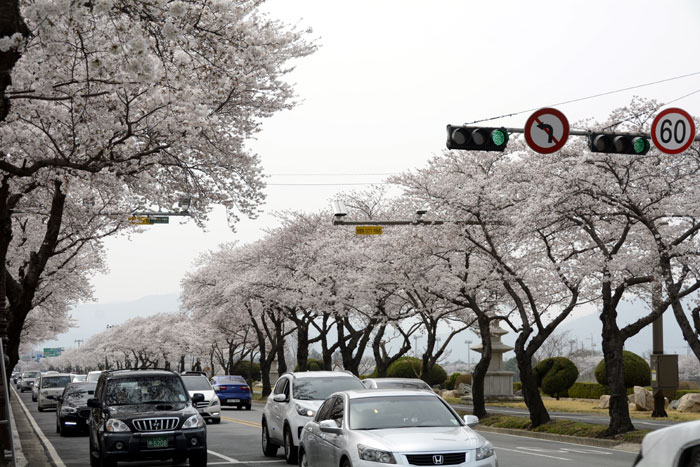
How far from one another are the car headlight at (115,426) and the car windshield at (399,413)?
5412 mm

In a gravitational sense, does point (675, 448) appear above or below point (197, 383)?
above

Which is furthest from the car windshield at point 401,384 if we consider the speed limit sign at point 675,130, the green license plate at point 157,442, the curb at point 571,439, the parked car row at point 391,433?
the speed limit sign at point 675,130

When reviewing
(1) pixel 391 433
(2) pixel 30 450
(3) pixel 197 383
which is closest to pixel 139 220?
(2) pixel 30 450

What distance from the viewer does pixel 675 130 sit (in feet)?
51.7

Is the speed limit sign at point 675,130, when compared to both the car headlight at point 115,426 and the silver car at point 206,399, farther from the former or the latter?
the silver car at point 206,399

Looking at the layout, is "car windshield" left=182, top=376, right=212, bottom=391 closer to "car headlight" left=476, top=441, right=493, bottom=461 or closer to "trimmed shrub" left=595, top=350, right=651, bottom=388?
"trimmed shrub" left=595, top=350, right=651, bottom=388

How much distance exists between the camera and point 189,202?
781 inches

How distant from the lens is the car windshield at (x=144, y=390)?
1630cm

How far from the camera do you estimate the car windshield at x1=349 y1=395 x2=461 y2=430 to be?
37.4 ft

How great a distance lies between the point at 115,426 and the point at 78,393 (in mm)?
13253

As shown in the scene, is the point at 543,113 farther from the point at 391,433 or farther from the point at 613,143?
the point at 391,433

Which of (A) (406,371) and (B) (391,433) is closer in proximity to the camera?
(B) (391,433)

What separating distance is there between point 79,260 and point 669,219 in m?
29.6

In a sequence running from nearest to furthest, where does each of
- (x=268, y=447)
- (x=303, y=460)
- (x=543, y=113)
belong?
1. (x=303, y=460)
2. (x=543, y=113)
3. (x=268, y=447)
